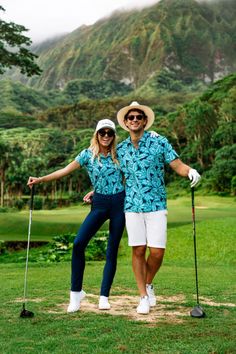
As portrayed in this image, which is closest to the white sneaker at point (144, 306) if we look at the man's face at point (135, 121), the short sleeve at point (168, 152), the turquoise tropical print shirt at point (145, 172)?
the turquoise tropical print shirt at point (145, 172)

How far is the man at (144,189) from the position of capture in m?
5.72

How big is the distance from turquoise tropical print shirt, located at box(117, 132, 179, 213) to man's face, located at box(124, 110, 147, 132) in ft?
0.39

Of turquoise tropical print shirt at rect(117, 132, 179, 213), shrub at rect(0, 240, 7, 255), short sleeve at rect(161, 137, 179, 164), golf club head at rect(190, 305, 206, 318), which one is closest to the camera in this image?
golf club head at rect(190, 305, 206, 318)

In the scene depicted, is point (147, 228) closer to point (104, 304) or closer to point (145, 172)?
point (145, 172)

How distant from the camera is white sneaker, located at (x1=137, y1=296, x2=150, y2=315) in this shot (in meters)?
5.63

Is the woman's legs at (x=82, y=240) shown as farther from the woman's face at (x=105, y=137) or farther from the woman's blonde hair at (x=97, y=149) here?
the woman's face at (x=105, y=137)

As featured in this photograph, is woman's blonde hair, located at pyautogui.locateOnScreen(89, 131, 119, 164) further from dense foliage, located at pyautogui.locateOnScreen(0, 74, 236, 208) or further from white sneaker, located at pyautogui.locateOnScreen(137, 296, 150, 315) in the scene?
dense foliage, located at pyautogui.locateOnScreen(0, 74, 236, 208)

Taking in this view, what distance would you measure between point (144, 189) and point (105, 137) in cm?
74

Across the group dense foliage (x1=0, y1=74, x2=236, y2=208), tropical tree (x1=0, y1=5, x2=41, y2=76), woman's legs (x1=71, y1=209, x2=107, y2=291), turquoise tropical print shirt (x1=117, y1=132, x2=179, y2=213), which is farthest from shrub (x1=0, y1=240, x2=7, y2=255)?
dense foliage (x1=0, y1=74, x2=236, y2=208)

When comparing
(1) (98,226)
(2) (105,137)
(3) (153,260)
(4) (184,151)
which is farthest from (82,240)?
(4) (184,151)

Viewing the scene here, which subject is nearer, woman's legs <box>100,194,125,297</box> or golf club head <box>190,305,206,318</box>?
golf club head <box>190,305,206,318</box>

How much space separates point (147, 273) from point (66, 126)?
121458mm

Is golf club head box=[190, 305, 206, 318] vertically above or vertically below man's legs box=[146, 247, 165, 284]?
below

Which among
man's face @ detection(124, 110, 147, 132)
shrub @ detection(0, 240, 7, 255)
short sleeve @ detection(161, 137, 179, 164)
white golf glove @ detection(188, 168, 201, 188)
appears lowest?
shrub @ detection(0, 240, 7, 255)
